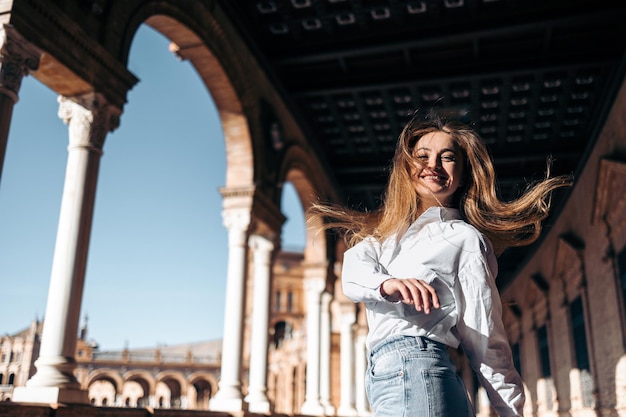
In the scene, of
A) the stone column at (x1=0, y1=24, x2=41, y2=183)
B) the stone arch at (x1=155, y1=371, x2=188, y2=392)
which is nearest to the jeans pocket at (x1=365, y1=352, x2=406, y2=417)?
the stone column at (x1=0, y1=24, x2=41, y2=183)

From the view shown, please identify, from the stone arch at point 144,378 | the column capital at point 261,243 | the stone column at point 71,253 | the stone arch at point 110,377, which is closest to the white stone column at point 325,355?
the column capital at point 261,243

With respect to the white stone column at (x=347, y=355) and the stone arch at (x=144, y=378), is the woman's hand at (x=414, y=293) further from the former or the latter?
the stone arch at (x=144, y=378)

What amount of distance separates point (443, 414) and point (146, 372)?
208 ft

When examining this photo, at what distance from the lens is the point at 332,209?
1.79 metres

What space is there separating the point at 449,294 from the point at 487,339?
0.54 ft

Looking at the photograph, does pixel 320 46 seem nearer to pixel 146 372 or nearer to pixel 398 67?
pixel 398 67

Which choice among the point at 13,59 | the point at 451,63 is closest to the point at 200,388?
the point at 451,63

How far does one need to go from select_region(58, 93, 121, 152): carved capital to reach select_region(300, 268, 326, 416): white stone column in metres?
10.1

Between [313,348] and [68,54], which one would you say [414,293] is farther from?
[313,348]

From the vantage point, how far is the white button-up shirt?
1445 millimetres

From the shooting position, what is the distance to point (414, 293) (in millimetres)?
1394

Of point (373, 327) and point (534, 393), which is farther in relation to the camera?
point (534, 393)

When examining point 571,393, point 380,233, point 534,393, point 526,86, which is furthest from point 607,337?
point 380,233

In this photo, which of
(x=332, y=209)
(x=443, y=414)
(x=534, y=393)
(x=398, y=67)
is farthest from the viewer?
(x=534, y=393)
